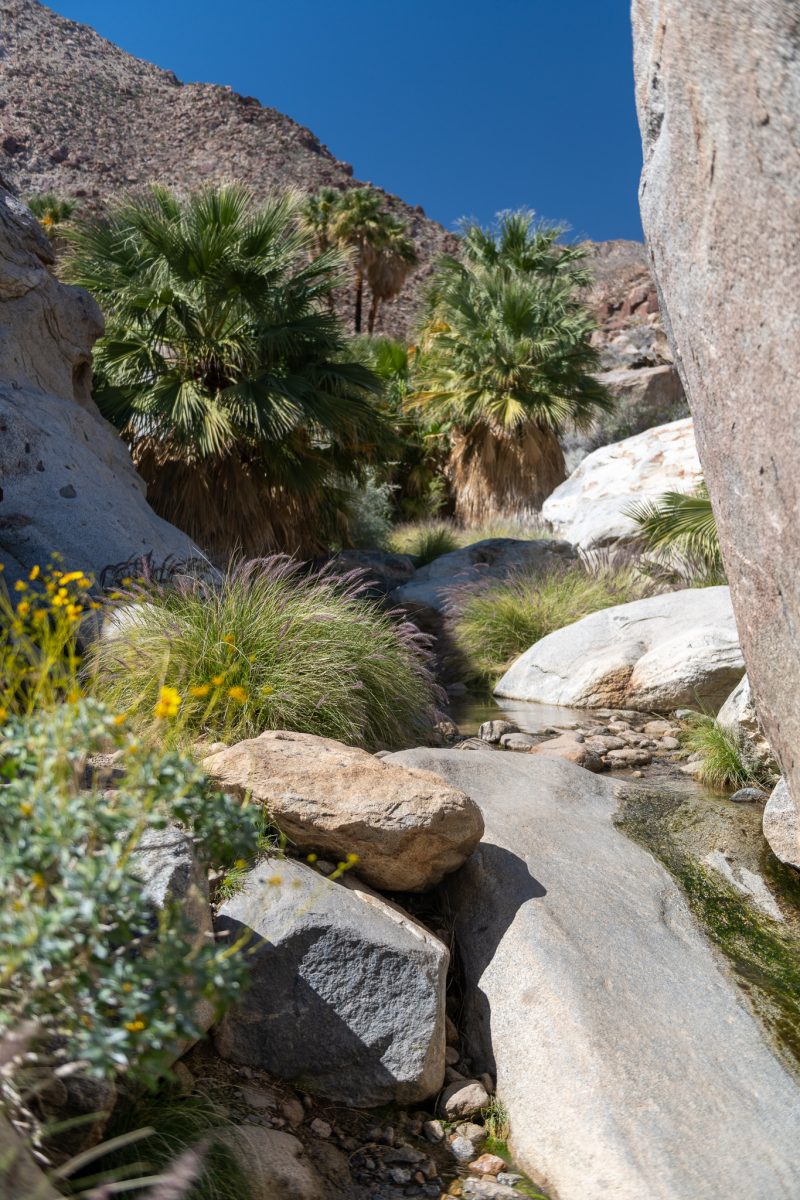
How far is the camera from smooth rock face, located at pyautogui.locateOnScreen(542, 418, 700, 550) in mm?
13703

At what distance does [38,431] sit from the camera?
7469mm

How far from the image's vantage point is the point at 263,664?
503 centimetres

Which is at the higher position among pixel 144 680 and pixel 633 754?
pixel 144 680

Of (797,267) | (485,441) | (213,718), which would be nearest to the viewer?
(797,267)

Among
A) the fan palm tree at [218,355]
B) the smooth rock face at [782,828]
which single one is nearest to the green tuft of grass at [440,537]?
the fan palm tree at [218,355]

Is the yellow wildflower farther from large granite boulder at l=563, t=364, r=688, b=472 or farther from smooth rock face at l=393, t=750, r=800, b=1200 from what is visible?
large granite boulder at l=563, t=364, r=688, b=472

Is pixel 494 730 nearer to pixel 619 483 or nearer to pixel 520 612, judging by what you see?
pixel 520 612

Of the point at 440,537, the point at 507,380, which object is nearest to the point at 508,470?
the point at 507,380

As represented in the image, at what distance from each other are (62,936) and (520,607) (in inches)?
377

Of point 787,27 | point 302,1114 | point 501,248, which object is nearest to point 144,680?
point 302,1114

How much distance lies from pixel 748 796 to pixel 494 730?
210cm

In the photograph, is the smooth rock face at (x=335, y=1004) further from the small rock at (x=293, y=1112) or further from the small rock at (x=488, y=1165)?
the small rock at (x=488, y=1165)

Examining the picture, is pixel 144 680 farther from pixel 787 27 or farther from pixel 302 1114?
pixel 787 27

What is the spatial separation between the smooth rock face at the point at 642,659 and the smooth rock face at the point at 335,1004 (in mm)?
4883
